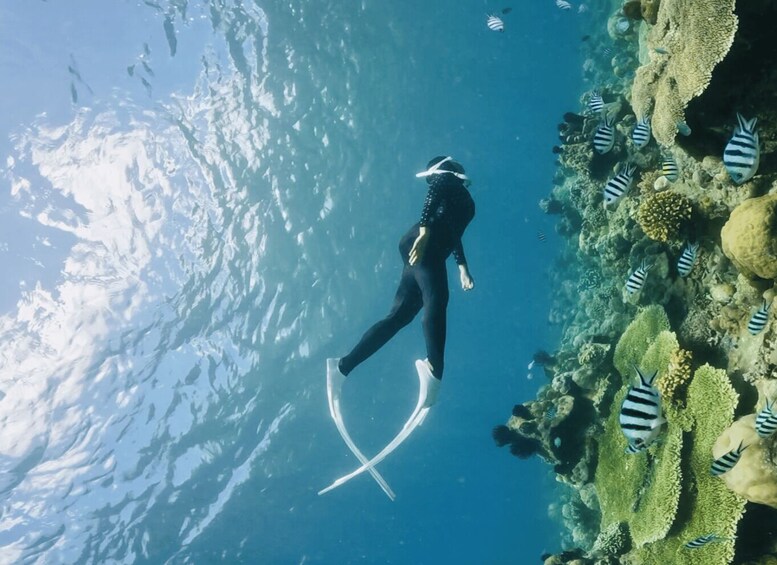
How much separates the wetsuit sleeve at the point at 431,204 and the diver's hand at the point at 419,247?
0.49 feet

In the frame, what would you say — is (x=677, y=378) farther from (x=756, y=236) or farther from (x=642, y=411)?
(x=642, y=411)

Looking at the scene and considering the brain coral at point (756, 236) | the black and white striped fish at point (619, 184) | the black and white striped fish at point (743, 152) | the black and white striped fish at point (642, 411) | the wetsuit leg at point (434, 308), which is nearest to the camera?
the black and white striped fish at point (642, 411)

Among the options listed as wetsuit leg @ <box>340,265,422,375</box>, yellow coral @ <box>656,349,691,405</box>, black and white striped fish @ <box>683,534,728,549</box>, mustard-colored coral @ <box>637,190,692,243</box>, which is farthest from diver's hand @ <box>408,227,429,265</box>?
black and white striped fish @ <box>683,534,728,549</box>

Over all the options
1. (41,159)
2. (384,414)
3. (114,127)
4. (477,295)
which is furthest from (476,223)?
(41,159)

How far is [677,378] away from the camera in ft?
19.9

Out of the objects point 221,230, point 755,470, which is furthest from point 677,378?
point 221,230

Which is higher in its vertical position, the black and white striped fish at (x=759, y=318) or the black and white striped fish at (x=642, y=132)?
the black and white striped fish at (x=642, y=132)

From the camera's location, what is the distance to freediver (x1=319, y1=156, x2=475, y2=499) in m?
6.80

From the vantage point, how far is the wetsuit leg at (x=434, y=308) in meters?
6.71

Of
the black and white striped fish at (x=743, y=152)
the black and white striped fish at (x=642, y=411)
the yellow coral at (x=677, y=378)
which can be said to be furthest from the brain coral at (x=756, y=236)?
the black and white striped fish at (x=642, y=411)

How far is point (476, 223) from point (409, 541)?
31.7 meters

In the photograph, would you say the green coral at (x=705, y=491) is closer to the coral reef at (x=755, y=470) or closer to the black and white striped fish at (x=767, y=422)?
the coral reef at (x=755, y=470)

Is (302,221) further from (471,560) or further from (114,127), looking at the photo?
(471,560)

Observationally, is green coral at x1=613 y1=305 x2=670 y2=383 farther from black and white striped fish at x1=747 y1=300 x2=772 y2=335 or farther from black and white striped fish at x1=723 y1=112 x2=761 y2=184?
black and white striped fish at x1=723 y1=112 x2=761 y2=184
